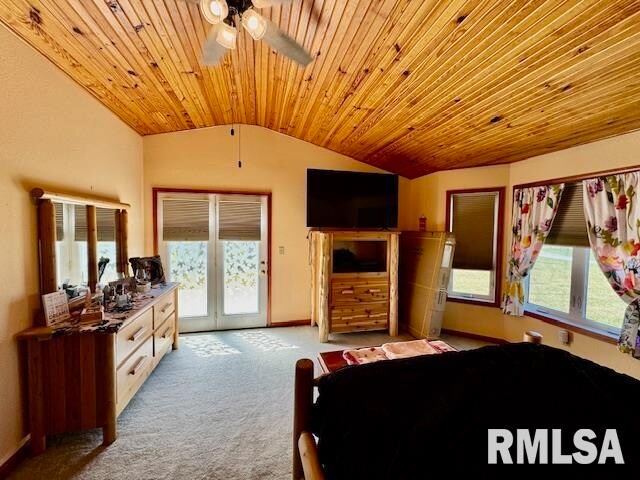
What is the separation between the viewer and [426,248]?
3.89 meters

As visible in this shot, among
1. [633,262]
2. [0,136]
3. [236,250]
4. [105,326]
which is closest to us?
[0,136]

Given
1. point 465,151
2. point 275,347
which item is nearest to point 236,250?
point 275,347

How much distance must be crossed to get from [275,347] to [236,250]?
1439 millimetres

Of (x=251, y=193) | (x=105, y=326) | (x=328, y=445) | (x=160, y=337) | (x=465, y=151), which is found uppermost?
(x=465, y=151)

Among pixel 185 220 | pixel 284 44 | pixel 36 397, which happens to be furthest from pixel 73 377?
pixel 284 44

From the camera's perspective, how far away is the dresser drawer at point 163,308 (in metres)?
2.68

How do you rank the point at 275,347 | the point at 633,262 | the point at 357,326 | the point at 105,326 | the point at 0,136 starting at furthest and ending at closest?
the point at 357,326, the point at 275,347, the point at 633,262, the point at 105,326, the point at 0,136

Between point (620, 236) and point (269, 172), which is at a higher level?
point (269, 172)

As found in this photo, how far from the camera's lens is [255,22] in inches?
56.1

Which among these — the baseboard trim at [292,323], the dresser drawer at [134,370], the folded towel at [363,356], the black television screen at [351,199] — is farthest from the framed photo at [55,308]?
the black television screen at [351,199]

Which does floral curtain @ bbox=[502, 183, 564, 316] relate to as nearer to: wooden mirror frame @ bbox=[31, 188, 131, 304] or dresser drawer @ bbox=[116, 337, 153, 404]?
dresser drawer @ bbox=[116, 337, 153, 404]

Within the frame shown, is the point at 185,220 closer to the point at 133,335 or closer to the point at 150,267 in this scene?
the point at 150,267

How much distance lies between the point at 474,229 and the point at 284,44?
337 centimetres

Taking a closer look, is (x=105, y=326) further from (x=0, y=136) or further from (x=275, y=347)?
(x=275, y=347)
